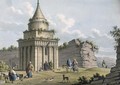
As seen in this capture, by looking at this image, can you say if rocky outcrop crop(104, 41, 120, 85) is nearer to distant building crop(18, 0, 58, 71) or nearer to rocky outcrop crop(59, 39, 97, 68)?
rocky outcrop crop(59, 39, 97, 68)

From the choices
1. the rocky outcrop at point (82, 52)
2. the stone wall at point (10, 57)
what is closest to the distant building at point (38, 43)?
the rocky outcrop at point (82, 52)

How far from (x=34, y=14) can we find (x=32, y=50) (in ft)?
21.1

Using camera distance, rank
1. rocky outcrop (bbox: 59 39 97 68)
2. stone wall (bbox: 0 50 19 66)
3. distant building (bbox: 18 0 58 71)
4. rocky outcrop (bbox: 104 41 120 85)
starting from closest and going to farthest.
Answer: rocky outcrop (bbox: 104 41 120 85) < rocky outcrop (bbox: 59 39 97 68) < distant building (bbox: 18 0 58 71) < stone wall (bbox: 0 50 19 66)

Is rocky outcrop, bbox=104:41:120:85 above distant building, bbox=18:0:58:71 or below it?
below

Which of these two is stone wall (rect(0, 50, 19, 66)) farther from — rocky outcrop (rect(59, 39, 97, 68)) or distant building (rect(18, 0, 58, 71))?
rocky outcrop (rect(59, 39, 97, 68))

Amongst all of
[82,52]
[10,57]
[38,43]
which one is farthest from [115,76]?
[10,57]

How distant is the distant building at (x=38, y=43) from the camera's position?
259ft

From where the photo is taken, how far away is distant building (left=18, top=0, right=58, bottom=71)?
79062 mm

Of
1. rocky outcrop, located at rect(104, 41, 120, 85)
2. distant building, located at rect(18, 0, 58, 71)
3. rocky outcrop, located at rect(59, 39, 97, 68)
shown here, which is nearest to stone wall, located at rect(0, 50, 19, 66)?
distant building, located at rect(18, 0, 58, 71)

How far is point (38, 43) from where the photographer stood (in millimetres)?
79000

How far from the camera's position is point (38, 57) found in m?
79.4

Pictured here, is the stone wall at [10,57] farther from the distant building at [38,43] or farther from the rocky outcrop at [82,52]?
the rocky outcrop at [82,52]

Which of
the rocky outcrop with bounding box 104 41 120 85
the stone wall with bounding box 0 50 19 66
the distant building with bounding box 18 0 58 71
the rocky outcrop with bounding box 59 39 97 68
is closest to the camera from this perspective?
the rocky outcrop with bounding box 104 41 120 85

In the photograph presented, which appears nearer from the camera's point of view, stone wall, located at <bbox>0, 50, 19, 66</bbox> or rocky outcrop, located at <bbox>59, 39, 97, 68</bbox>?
rocky outcrop, located at <bbox>59, 39, 97, 68</bbox>
